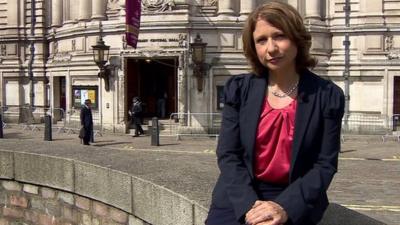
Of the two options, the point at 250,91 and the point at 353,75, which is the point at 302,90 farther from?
the point at 353,75

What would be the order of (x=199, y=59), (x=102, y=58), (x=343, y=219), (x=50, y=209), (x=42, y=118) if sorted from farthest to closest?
(x=42, y=118), (x=102, y=58), (x=199, y=59), (x=50, y=209), (x=343, y=219)

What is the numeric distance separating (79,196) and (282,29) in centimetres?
373

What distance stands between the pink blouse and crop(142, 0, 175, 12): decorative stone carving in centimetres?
2113

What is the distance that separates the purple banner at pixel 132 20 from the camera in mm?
21094

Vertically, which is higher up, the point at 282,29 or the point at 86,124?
the point at 282,29

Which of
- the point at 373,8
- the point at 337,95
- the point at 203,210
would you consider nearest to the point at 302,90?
the point at 337,95

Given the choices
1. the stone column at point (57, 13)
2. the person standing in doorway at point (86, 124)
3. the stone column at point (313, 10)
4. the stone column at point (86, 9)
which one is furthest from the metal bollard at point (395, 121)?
the stone column at point (57, 13)

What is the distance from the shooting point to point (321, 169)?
2.35 meters

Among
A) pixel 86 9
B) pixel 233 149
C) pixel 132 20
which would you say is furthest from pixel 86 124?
pixel 233 149

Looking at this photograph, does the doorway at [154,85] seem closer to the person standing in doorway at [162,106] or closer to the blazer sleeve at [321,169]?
the person standing in doorway at [162,106]

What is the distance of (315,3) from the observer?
79.0 ft

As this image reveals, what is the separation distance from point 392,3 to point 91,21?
13195 millimetres

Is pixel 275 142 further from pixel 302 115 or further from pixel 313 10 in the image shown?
pixel 313 10

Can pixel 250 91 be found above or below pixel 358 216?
above
